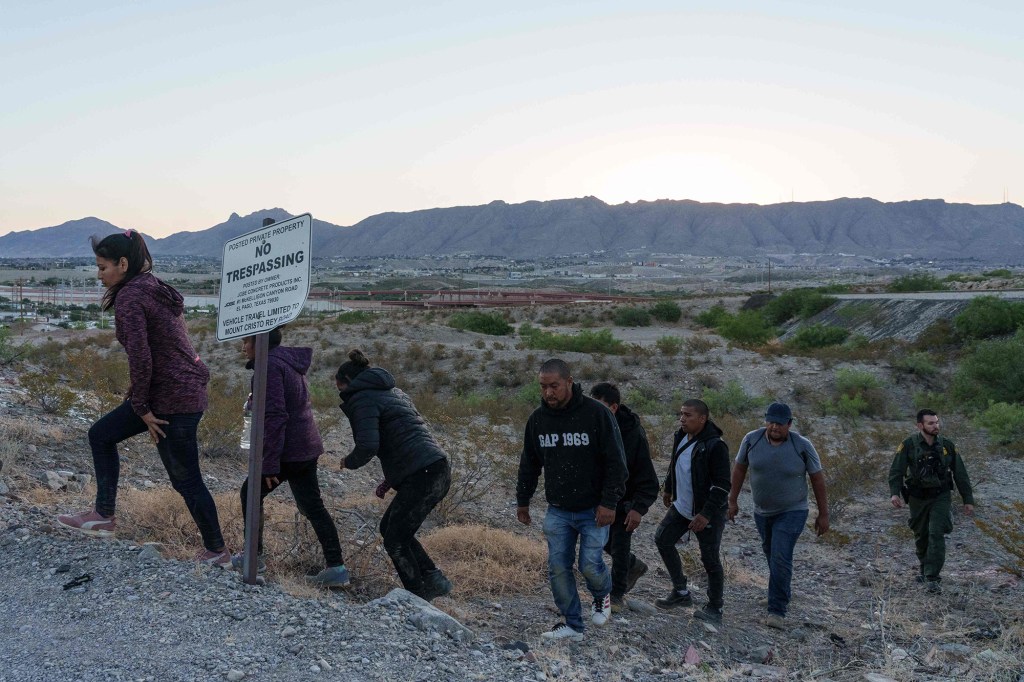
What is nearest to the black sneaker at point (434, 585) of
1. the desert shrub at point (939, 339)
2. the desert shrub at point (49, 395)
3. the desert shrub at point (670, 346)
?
the desert shrub at point (49, 395)

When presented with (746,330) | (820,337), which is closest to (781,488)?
(820,337)

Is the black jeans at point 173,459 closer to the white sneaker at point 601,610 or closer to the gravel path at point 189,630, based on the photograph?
the gravel path at point 189,630

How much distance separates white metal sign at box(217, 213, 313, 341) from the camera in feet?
15.0

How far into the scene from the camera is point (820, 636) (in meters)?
6.01

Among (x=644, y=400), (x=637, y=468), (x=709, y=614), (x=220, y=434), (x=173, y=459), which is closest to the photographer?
(x=173, y=459)

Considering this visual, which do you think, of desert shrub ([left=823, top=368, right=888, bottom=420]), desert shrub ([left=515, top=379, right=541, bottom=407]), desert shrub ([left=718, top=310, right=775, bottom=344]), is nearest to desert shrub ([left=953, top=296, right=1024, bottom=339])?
desert shrub ([left=823, top=368, right=888, bottom=420])

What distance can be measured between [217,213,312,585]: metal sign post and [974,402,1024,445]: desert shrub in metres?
11.5

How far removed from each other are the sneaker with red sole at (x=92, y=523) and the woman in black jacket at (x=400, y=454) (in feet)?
5.04

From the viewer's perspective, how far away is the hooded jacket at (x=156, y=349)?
4691mm

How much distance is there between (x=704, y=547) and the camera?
5996 mm

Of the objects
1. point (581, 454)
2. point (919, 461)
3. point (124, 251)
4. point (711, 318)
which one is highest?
point (124, 251)

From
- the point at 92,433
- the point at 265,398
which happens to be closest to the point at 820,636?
the point at 265,398

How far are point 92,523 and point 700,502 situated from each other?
3.79 meters

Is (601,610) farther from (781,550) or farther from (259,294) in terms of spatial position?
(259,294)
